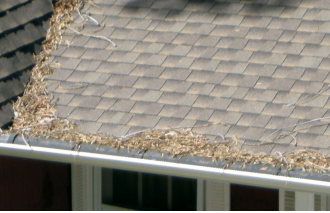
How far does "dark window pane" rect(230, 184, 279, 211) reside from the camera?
577 centimetres

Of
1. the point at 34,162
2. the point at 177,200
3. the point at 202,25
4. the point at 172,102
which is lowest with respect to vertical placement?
the point at 177,200

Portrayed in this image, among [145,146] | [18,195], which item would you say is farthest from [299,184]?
[18,195]

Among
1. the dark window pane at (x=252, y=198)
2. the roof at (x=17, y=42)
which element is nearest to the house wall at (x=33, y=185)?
the roof at (x=17, y=42)

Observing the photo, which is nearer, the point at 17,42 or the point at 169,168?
the point at 169,168

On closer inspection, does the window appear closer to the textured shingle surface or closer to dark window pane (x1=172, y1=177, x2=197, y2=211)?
dark window pane (x1=172, y1=177, x2=197, y2=211)

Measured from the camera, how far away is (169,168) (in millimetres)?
4449

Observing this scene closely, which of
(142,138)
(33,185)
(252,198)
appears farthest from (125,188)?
(142,138)

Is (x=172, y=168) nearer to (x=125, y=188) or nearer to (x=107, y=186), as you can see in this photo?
(x=125, y=188)

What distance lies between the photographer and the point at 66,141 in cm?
473

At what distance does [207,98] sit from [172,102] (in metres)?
0.32

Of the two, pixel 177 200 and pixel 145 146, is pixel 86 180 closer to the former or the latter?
pixel 177 200

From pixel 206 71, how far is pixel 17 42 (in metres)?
1.98

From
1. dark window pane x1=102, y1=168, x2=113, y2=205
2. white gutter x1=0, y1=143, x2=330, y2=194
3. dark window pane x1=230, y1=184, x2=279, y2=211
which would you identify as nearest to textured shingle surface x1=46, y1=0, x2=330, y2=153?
white gutter x1=0, y1=143, x2=330, y2=194

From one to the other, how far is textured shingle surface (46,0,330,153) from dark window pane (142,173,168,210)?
4.50 feet
